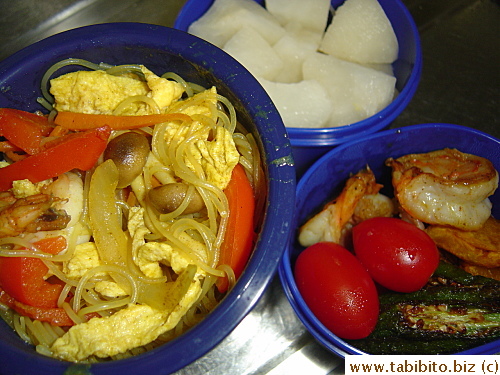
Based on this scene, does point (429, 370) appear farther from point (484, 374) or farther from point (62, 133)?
point (62, 133)

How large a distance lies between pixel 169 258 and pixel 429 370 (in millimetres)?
943

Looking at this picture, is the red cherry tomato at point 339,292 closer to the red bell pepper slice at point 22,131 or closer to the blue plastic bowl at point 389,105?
the blue plastic bowl at point 389,105

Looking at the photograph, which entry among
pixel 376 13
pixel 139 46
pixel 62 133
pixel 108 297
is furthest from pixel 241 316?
pixel 376 13

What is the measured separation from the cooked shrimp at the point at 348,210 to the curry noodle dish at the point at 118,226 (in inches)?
18.9

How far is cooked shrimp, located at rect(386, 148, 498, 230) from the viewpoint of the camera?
150 cm

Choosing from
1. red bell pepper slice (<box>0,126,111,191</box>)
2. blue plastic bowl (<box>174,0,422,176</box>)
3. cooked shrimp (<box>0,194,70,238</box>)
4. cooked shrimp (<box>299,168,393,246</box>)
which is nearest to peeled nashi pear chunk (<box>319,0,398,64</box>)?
blue plastic bowl (<box>174,0,422,176</box>)

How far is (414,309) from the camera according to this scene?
1.44 meters

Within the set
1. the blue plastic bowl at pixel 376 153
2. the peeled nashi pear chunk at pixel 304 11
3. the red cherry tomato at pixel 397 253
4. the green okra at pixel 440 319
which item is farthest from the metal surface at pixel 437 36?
the green okra at pixel 440 319

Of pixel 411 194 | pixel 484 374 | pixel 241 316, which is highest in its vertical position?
pixel 241 316

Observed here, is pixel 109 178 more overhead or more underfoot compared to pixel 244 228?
more overhead

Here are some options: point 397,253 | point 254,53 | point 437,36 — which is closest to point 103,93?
point 254,53

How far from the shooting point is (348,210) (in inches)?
62.9

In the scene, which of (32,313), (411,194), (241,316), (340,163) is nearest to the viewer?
(241,316)

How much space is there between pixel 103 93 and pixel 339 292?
0.93 meters
